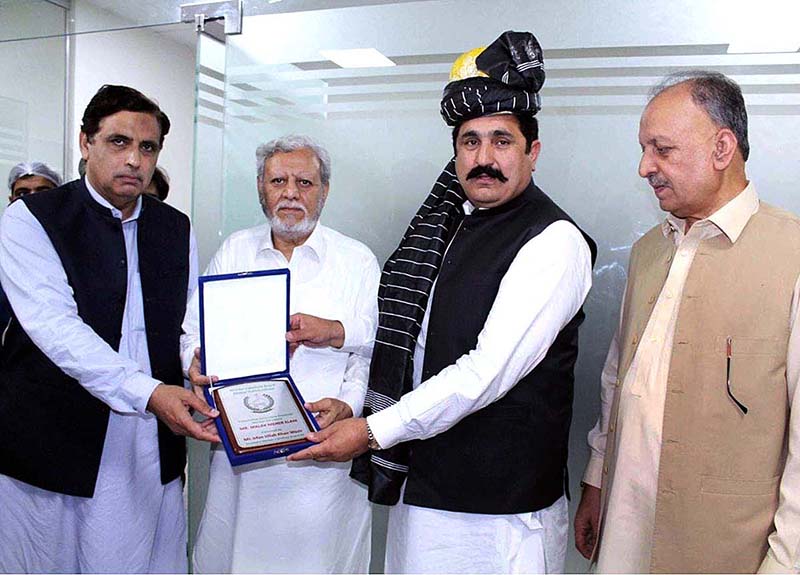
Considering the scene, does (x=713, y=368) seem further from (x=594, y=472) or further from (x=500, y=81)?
(x=500, y=81)

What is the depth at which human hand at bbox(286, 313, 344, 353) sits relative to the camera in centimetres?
211

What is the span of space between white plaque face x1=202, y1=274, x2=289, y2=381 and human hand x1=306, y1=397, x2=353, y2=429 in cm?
15

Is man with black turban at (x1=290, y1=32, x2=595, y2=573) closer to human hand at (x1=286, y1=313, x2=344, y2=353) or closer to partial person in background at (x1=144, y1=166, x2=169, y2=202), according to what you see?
human hand at (x1=286, y1=313, x2=344, y2=353)

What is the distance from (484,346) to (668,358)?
0.43m

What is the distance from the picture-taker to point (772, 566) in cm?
154

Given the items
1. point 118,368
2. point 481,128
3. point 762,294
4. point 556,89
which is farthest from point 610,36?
point 118,368

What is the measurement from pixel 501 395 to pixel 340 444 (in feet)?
1.38

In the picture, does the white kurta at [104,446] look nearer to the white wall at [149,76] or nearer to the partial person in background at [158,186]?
the partial person in background at [158,186]

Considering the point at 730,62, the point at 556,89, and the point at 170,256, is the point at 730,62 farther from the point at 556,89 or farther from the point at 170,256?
the point at 170,256

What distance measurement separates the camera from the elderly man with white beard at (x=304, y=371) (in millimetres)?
2193

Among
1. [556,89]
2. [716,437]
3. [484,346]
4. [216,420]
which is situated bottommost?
[216,420]

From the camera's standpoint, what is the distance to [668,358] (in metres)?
1.74

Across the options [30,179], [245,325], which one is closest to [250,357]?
[245,325]

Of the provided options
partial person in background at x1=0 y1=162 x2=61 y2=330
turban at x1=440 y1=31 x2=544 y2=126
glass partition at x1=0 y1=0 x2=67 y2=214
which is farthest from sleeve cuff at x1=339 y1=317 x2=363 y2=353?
glass partition at x1=0 y1=0 x2=67 y2=214
